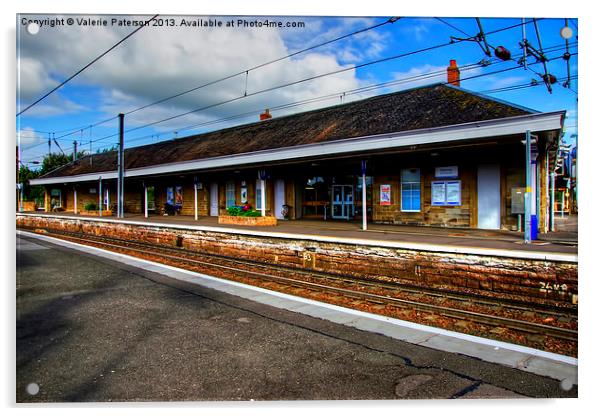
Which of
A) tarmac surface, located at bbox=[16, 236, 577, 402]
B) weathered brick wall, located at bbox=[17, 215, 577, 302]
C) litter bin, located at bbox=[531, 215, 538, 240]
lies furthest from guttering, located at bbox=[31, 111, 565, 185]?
tarmac surface, located at bbox=[16, 236, 577, 402]

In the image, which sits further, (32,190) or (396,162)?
(32,190)

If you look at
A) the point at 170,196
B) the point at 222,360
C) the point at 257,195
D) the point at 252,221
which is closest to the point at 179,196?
the point at 170,196

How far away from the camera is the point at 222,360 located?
4.12 meters

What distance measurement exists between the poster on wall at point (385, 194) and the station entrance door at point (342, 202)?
225cm

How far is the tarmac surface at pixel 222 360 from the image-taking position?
11.5 feet

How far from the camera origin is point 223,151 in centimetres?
2189

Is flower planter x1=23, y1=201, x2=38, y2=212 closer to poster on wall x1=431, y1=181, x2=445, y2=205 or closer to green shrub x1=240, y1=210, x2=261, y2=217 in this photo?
green shrub x1=240, y1=210, x2=261, y2=217

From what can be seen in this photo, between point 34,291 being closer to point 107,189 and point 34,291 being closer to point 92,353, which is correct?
point 92,353

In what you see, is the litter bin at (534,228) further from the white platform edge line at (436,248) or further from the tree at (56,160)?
the tree at (56,160)

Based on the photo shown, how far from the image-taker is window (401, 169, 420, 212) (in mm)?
15281

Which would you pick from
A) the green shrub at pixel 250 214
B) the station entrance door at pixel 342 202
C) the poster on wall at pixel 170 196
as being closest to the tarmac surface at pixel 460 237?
the green shrub at pixel 250 214

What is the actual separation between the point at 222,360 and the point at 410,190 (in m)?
12.5

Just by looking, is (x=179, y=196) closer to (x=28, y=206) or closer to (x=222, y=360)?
(x=28, y=206)

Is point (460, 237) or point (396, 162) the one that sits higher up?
point (396, 162)
